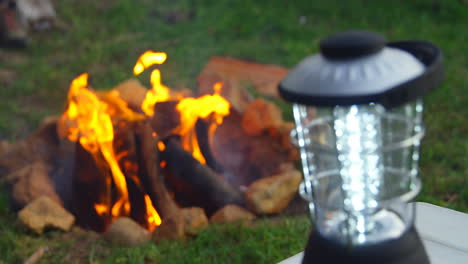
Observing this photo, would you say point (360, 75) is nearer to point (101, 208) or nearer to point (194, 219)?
point (194, 219)

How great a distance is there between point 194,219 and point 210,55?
276cm

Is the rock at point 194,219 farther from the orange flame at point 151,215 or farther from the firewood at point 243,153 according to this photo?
the firewood at point 243,153

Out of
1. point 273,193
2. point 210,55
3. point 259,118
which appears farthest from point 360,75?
point 210,55

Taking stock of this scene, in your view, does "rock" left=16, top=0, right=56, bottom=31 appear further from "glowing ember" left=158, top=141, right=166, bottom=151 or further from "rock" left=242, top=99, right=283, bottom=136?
"glowing ember" left=158, top=141, right=166, bottom=151

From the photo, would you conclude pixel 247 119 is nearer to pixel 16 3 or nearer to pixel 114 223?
pixel 114 223

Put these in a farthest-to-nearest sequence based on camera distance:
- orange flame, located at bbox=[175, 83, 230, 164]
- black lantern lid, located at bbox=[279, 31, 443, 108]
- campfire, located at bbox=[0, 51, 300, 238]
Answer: orange flame, located at bbox=[175, 83, 230, 164], campfire, located at bbox=[0, 51, 300, 238], black lantern lid, located at bbox=[279, 31, 443, 108]

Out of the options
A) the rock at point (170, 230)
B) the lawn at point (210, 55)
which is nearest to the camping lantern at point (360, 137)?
the lawn at point (210, 55)

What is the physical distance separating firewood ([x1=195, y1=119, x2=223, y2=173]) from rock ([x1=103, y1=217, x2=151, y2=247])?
67 cm

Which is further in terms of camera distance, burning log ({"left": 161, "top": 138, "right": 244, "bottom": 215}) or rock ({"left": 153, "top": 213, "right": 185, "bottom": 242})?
burning log ({"left": 161, "top": 138, "right": 244, "bottom": 215})

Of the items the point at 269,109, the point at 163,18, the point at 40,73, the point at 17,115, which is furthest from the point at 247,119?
the point at 163,18

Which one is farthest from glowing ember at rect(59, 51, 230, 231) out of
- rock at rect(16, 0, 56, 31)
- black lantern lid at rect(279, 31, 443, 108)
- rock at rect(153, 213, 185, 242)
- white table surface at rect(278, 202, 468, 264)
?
rock at rect(16, 0, 56, 31)

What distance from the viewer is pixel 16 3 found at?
639cm

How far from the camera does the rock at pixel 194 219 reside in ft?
10.5

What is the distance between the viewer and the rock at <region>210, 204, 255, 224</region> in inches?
130
